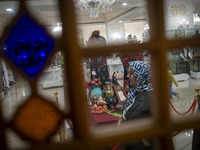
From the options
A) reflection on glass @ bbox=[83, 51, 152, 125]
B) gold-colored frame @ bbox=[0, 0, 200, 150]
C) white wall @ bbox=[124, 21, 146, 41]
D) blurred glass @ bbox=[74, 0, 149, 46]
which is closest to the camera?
gold-colored frame @ bbox=[0, 0, 200, 150]

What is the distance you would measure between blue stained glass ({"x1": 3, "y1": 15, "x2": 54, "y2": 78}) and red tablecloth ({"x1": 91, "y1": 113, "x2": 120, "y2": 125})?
1820 millimetres

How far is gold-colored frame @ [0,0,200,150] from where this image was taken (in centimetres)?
55

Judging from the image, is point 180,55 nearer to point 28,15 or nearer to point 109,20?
point 109,20

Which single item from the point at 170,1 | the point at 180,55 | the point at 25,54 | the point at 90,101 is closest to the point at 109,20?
the point at 170,1

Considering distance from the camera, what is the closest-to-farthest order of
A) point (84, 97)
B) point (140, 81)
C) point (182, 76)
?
point (84, 97)
point (140, 81)
point (182, 76)

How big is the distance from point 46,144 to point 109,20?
11793 mm

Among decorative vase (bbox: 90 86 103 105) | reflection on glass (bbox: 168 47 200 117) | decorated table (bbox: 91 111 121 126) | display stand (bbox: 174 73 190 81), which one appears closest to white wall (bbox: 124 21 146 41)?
reflection on glass (bbox: 168 47 200 117)

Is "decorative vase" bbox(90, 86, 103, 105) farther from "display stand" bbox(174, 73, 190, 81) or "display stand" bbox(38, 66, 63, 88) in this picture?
"display stand" bbox(174, 73, 190, 81)

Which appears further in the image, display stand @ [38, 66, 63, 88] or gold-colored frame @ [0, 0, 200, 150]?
display stand @ [38, 66, 63, 88]

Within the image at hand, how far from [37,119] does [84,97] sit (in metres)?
0.16

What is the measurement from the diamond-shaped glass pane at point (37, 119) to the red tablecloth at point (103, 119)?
70.4 inches

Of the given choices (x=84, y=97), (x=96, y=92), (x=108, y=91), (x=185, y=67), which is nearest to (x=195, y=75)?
(x=185, y=67)

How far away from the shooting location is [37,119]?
585 millimetres

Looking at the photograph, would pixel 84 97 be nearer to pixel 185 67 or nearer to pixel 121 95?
pixel 121 95
